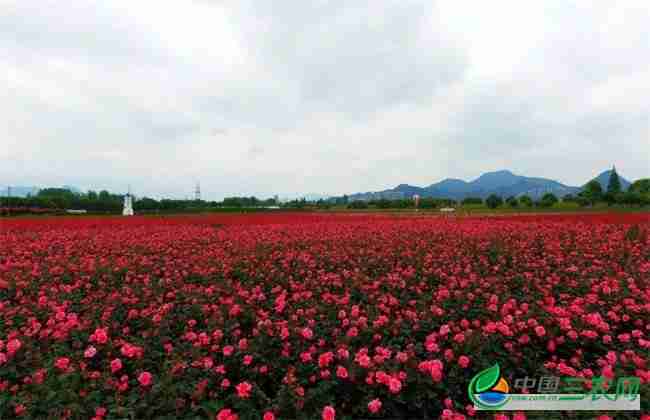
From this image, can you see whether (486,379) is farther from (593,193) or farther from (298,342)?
(593,193)

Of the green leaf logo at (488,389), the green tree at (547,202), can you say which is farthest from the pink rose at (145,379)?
the green tree at (547,202)

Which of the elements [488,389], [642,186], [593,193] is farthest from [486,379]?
[642,186]

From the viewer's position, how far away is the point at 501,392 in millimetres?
2104

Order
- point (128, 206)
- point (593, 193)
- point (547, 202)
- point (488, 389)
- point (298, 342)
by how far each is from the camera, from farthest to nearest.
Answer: point (593, 193) < point (547, 202) < point (128, 206) < point (298, 342) < point (488, 389)

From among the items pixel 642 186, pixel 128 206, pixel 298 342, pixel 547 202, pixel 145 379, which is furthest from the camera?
pixel 642 186

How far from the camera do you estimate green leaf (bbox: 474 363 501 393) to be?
2.13 metres

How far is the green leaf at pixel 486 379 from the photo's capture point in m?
2.13

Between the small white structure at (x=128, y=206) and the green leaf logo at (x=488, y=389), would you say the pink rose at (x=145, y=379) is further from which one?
the small white structure at (x=128, y=206)

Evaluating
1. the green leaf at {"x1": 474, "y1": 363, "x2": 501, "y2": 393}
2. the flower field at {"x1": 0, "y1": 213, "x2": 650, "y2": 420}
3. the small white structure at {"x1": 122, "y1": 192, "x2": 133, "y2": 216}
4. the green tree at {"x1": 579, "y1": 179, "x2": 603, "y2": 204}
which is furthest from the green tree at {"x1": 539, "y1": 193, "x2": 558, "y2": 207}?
the small white structure at {"x1": 122, "y1": 192, "x2": 133, "y2": 216}

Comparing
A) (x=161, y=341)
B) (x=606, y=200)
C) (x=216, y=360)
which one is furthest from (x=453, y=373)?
(x=606, y=200)

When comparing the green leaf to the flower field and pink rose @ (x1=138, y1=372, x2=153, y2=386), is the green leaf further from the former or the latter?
pink rose @ (x1=138, y1=372, x2=153, y2=386)

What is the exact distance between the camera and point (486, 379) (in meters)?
2.15

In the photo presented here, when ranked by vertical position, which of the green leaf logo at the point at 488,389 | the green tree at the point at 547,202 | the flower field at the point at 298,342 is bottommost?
the green leaf logo at the point at 488,389

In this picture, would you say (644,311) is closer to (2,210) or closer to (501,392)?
(501,392)
